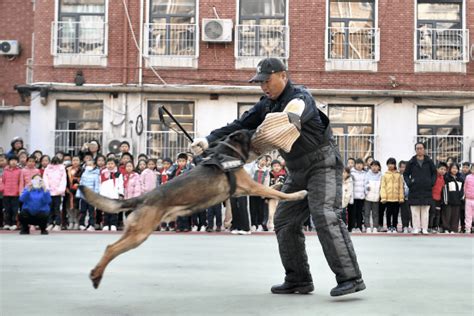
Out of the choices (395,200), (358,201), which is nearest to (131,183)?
(358,201)

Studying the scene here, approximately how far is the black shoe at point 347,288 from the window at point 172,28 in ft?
60.9

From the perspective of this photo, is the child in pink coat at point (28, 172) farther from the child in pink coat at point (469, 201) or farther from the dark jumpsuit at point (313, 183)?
the dark jumpsuit at point (313, 183)

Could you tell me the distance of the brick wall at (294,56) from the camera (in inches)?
992

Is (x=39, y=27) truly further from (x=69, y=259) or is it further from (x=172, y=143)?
(x=69, y=259)

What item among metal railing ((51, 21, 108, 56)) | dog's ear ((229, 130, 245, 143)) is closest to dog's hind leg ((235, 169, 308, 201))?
dog's ear ((229, 130, 245, 143))

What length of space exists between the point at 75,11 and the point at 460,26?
38.1ft

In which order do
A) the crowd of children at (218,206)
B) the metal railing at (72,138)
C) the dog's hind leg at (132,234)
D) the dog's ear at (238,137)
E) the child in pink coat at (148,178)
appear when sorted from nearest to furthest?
1. the dog's hind leg at (132,234)
2. the dog's ear at (238,137)
3. the crowd of children at (218,206)
4. the child in pink coat at (148,178)
5. the metal railing at (72,138)

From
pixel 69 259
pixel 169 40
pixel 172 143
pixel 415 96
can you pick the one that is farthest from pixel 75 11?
pixel 69 259

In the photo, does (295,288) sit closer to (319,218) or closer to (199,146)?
(319,218)

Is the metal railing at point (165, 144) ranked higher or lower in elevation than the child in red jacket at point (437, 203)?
higher

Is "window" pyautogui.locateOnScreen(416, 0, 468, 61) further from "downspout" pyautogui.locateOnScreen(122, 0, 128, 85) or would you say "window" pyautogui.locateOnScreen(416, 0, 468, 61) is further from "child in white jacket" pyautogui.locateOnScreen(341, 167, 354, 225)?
"downspout" pyautogui.locateOnScreen(122, 0, 128, 85)

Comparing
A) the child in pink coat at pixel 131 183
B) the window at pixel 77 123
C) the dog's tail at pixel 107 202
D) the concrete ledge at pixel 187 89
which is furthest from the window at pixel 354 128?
the dog's tail at pixel 107 202

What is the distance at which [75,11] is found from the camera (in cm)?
2528

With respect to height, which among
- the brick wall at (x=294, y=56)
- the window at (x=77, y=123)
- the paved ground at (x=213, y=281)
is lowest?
the paved ground at (x=213, y=281)
